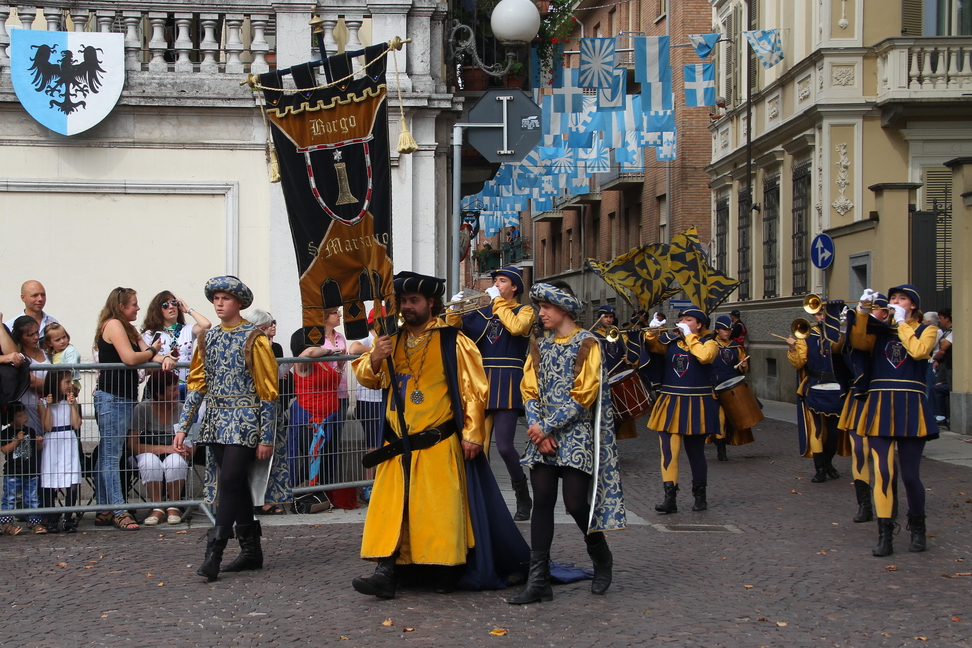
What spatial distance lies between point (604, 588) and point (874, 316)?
3027 mm

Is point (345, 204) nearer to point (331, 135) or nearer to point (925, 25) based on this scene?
point (331, 135)

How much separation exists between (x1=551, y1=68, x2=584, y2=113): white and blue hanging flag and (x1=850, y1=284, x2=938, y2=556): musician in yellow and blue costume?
1171 centimetres

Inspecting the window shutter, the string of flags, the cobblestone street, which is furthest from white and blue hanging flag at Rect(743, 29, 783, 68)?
the cobblestone street

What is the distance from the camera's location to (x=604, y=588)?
632 cm

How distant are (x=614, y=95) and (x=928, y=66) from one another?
18.0 feet

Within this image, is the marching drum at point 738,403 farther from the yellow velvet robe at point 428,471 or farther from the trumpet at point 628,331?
the yellow velvet robe at point 428,471

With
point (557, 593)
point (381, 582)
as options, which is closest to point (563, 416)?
point (557, 593)

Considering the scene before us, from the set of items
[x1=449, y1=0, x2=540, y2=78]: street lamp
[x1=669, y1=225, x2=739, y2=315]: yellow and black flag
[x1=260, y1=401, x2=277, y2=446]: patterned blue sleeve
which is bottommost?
[x1=260, y1=401, x2=277, y2=446]: patterned blue sleeve

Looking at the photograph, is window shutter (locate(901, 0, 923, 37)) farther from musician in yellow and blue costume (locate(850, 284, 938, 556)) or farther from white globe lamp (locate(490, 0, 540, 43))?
musician in yellow and blue costume (locate(850, 284, 938, 556))

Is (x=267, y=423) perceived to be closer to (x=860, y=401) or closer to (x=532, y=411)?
(x=532, y=411)

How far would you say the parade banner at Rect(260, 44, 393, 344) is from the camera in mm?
6766

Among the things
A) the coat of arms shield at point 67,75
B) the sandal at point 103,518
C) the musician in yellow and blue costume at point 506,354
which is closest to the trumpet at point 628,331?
the musician in yellow and blue costume at point 506,354

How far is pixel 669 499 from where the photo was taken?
9.20m

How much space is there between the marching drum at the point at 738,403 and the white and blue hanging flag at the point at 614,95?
812 centimetres
